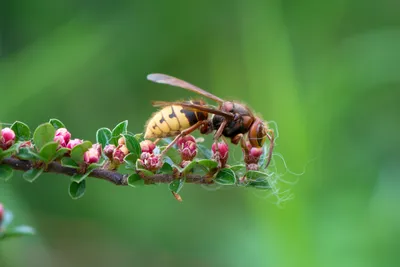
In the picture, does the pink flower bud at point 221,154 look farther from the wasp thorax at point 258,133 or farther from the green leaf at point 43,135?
the green leaf at point 43,135

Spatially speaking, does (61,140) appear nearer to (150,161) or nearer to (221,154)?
(150,161)

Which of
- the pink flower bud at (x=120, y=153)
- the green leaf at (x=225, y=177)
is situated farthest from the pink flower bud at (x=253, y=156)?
the pink flower bud at (x=120, y=153)

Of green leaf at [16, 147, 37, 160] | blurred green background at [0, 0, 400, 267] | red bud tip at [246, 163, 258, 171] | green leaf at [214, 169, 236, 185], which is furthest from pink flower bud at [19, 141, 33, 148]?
blurred green background at [0, 0, 400, 267]

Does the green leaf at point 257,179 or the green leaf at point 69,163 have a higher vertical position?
the green leaf at point 69,163

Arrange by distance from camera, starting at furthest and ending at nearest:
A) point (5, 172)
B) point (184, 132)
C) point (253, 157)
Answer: point (184, 132), point (253, 157), point (5, 172)

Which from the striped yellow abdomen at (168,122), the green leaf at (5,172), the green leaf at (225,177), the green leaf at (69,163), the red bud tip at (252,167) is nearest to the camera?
the green leaf at (5,172)

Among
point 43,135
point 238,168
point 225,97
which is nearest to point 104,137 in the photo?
point 43,135
